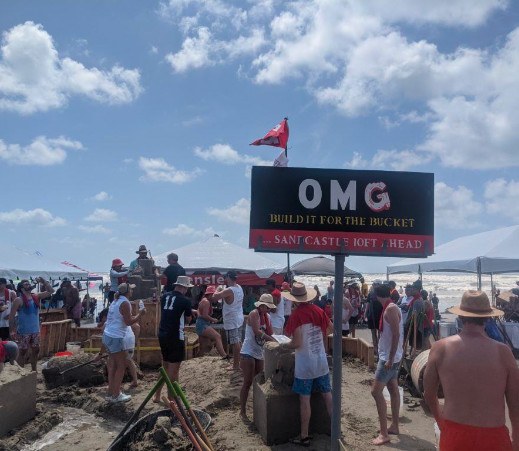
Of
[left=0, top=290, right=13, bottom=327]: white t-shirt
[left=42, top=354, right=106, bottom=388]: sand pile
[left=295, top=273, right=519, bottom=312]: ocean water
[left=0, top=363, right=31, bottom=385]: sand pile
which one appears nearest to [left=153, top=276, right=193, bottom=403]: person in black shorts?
[left=0, top=363, right=31, bottom=385]: sand pile

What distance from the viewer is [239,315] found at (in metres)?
8.56

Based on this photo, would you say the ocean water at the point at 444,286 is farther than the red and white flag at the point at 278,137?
Yes

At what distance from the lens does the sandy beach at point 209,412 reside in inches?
218

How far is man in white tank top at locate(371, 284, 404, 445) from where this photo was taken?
560cm

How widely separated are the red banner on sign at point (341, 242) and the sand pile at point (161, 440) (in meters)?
2.33

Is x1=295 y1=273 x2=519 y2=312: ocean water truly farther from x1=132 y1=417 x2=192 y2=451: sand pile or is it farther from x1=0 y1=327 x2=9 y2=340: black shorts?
x1=132 y1=417 x2=192 y2=451: sand pile

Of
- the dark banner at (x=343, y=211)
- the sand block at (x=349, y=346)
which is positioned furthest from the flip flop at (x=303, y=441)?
the sand block at (x=349, y=346)

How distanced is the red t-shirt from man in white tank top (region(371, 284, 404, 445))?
0.87 metres

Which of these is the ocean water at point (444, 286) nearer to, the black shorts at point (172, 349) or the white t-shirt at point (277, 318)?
the white t-shirt at point (277, 318)

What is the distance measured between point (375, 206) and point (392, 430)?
3.14 m

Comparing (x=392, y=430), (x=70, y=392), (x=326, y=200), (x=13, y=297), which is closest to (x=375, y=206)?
(x=326, y=200)

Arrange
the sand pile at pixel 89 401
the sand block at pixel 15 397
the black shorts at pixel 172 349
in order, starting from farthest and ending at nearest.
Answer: the sand pile at pixel 89 401, the black shorts at pixel 172 349, the sand block at pixel 15 397

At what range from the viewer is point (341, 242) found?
13.8ft

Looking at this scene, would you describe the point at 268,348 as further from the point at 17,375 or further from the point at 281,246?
the point at 17,375
